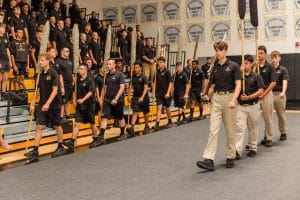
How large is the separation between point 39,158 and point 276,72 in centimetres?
404

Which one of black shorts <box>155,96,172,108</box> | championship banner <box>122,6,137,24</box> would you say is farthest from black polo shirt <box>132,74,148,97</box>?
championship banner <box>122,6,137,24</box>

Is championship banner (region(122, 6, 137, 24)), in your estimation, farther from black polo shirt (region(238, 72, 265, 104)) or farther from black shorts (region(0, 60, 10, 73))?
black polo shirt (region(238, 72, 265, 104))

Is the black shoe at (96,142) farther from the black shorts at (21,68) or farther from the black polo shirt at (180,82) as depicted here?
the black polo shirt at (180,82)

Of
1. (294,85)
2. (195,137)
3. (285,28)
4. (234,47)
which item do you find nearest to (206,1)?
(234,47)

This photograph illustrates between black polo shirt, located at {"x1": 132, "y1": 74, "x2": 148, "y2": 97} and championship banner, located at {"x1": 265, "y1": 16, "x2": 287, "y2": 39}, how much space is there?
293 inches

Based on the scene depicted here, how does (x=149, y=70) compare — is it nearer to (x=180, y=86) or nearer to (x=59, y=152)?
(x=180, y=86)

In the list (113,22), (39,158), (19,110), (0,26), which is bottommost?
(39,158)

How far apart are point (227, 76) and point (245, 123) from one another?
3.23ft

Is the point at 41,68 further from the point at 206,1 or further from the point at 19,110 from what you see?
the point at 206,1

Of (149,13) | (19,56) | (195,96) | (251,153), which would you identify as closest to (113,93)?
(19,56)

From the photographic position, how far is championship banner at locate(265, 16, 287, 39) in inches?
565

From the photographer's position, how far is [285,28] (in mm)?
14320

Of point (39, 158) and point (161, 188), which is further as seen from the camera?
point (39, 158)

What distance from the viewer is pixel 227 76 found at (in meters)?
5.49
